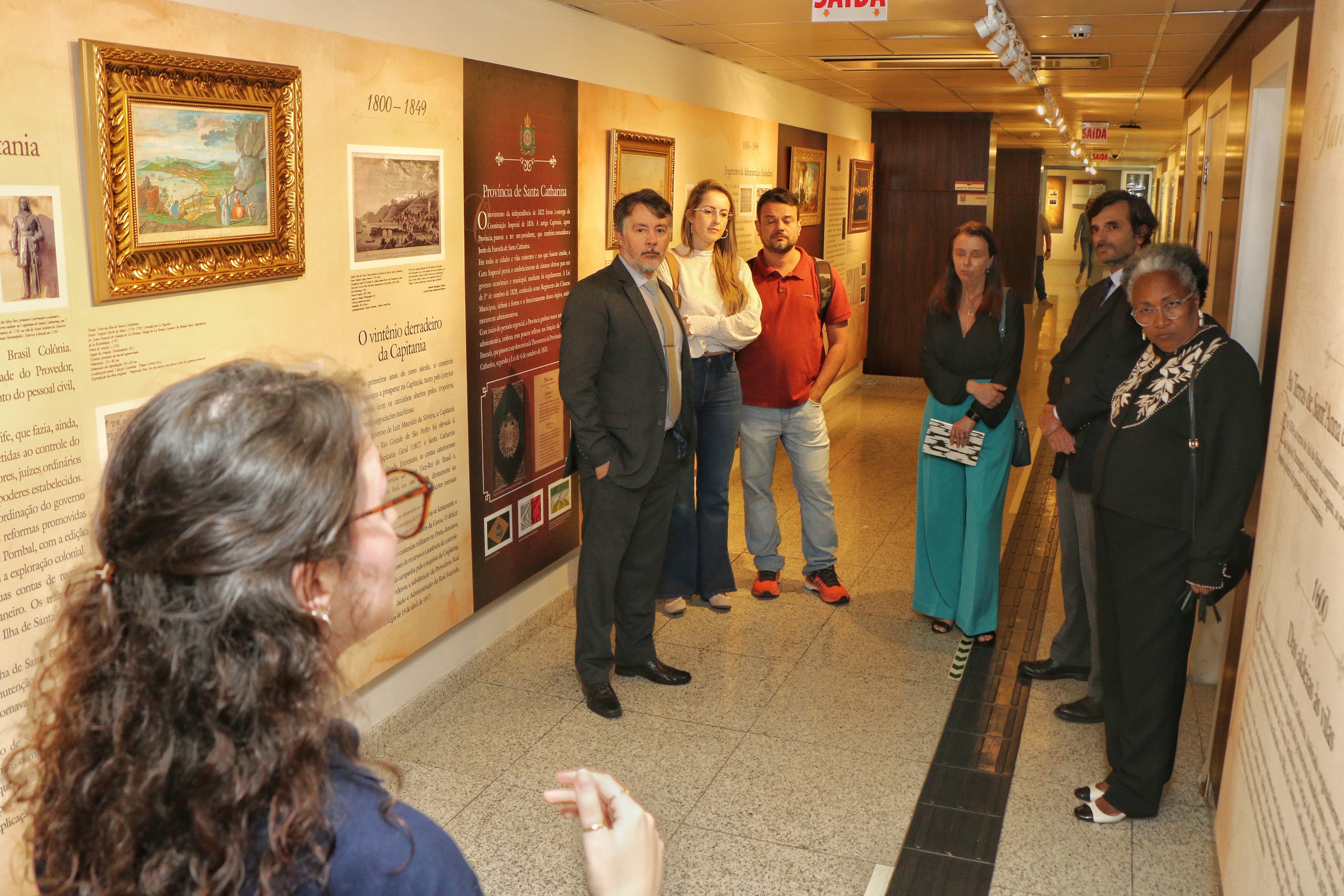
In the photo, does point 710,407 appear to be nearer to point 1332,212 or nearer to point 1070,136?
point 1332,212

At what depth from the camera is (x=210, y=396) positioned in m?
0.93

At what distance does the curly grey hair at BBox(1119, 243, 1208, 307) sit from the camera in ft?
10.2

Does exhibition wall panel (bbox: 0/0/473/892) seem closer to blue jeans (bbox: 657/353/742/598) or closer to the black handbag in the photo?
blue jeans (bbox: 657/353/742/598)

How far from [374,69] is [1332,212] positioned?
2644 mm

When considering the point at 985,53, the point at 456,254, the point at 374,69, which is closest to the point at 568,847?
the point at 456,254

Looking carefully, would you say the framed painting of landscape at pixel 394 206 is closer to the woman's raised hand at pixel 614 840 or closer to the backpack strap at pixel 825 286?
the backpack strap at pixel 825 286

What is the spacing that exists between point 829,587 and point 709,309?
1451 millimetres

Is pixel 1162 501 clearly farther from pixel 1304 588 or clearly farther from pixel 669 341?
pixel 669 341

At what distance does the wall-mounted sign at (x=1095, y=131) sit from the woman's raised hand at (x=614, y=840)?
1219cm

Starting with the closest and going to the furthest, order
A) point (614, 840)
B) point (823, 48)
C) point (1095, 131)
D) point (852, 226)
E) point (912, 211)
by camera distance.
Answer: point (614, 840), point (823, 48), point (852, 226), point (912, 211), point (1095, 131)

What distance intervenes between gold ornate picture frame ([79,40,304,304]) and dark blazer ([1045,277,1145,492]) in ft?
8.59

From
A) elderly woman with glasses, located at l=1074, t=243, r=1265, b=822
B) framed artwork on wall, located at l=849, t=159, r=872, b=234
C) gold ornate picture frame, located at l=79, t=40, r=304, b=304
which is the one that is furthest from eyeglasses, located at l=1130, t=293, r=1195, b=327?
framed artwork on wall, located at l=849, t=159, r=872, b=234

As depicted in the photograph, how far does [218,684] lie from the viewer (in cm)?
89

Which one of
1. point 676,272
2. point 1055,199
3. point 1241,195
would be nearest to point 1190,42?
point 1241,195
